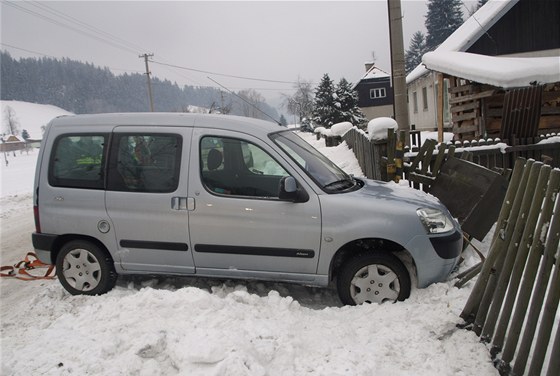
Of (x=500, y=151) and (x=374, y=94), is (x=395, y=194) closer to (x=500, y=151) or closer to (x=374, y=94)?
(x=500, y=151)

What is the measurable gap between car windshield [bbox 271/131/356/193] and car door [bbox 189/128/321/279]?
8.3 inches

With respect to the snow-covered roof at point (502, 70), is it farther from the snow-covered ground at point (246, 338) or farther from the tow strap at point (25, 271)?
the tow strap at point (25, 271)

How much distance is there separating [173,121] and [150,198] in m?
0.87

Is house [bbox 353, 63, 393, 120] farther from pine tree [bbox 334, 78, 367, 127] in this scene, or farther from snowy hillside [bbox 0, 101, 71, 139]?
snowy hillside [bbox 0, 101, 71, 139]

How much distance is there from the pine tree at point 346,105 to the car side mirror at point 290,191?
32.9m

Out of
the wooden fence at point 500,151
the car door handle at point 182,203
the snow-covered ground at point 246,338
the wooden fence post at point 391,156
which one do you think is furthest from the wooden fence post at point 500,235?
the wooden fence at point 500,151

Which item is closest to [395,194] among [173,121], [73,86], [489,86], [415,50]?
[173,121]

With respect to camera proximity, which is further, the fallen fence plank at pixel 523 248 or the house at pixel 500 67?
the house at pixel 500 67

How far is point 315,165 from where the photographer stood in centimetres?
472

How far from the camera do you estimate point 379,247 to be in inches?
169

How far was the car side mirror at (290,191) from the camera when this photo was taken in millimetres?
4152

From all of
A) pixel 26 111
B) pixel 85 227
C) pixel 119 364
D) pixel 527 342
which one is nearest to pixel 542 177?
pixel 527 342

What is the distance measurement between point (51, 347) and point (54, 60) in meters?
152

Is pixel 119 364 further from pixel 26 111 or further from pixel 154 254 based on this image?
pixel 26 111
